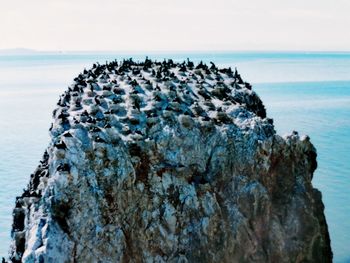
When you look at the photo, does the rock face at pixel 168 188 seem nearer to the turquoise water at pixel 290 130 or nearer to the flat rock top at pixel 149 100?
the flat rock top at pixel 149 100

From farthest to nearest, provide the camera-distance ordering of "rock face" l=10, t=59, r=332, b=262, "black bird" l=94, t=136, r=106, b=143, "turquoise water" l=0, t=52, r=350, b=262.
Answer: "turquoise water" l=0, t=52, r=350, b=262
"black bird" l=94, t=136, r=106, b=143
"rock face" l=10, t=59, r=332, b=262

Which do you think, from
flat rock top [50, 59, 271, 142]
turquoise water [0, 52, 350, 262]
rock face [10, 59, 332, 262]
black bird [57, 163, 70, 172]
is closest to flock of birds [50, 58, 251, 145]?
flat rock top [50, 59, 271, 142]

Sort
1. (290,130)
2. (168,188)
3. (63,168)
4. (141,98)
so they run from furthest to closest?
1. (290,130)
2. (141,98)
3. (168,188)
4. (63,168)

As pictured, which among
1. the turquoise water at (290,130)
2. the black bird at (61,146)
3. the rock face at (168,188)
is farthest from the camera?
the turquoise water at (290,130)

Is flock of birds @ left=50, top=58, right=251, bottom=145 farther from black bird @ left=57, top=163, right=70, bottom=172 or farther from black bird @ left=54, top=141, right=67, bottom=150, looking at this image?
black bird @ left=57, top=163, right=70, bottom=172

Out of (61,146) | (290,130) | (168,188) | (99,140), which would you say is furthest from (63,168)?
(290,130)

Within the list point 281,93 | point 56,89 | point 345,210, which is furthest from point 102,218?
point 56,89

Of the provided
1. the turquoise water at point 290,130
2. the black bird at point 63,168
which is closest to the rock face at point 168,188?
the black bird at point 63,168

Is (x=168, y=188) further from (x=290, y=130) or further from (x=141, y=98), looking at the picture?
(x=290, y=130)
